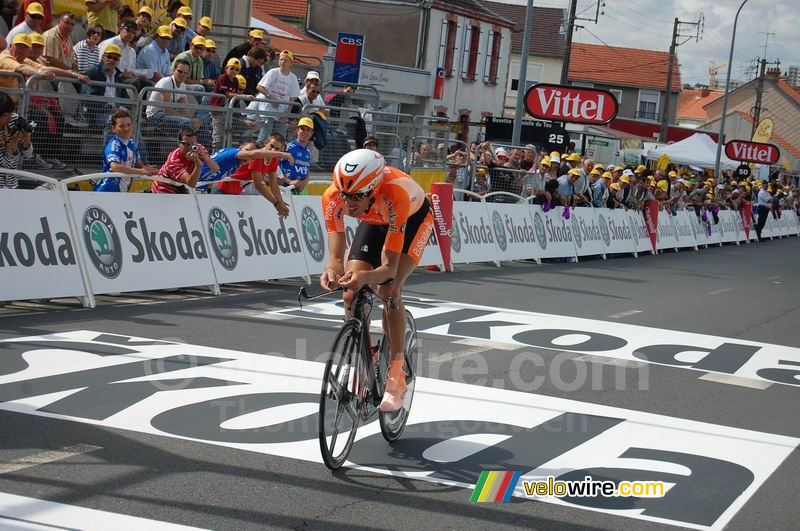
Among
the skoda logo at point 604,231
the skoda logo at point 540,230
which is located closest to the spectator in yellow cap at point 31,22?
the skoda logo at point 540,230

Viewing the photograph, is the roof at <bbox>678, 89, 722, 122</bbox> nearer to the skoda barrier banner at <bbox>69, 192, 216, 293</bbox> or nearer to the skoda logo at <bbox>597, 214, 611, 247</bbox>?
the skoda logo at <bbox>597, 214, 611, 247</bbox>

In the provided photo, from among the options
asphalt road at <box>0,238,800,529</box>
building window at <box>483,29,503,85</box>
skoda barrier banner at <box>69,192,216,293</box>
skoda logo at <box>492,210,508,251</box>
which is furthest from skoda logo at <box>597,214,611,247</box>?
building window at <box>483,29,503,85</box>

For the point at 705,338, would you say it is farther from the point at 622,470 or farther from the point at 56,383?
the point at 56,383

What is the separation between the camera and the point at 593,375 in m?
10.1

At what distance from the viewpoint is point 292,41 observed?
149ft

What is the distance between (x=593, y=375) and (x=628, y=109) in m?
92.4

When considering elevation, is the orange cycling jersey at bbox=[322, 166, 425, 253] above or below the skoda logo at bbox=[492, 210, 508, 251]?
above

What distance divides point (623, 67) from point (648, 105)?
14.2ft

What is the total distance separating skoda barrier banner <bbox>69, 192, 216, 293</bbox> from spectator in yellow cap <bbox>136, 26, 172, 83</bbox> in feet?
13.1

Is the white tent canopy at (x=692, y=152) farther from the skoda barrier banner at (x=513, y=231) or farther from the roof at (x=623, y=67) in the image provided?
the roof at (x=623, y=67)

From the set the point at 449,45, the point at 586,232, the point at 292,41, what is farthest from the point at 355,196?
the point at 449,45

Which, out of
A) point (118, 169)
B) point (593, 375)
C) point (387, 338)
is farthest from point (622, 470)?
point (118, 169)

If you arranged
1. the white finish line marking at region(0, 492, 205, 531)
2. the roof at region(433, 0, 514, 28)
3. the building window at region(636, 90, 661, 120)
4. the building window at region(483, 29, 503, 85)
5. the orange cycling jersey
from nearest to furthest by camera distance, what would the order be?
the white finish line marking at region(0, 492, 205, 531)
the orange cycling jersey
the roof at region(433, 0, 514, 28)
the building window at region(483, 29, 503, 85)
the building window at region(636, 90, 661, 120)

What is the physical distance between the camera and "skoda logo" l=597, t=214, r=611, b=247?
81.9ft
